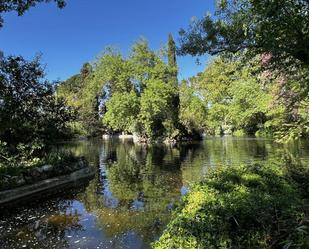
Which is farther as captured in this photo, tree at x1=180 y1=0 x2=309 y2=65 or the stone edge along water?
the stone edge along water

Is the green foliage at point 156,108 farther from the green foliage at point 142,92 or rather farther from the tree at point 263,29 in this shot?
the tree at point 263,29

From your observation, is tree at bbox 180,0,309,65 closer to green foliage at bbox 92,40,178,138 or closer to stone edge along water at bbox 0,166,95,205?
stone edge along water at bbox 0,166,95,205

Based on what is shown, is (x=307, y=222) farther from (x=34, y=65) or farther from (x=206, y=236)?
(x=34, y=65)

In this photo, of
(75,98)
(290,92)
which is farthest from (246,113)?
(75,98)

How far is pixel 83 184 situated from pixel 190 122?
34341mm

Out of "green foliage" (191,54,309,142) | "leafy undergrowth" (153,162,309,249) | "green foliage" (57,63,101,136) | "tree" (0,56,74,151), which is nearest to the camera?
"leafy undergrowth" (153,162,309,249)

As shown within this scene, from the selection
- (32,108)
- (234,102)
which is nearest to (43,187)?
(32,108)

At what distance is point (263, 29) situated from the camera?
7914 mm

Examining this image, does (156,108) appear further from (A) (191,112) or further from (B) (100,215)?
(B) (100,215)

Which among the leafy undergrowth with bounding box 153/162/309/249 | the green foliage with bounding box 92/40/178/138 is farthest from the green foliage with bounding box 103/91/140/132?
the leafy undergrowth with bounding box 153/162/309/249

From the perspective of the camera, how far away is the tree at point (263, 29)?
7.49m

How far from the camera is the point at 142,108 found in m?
45.8

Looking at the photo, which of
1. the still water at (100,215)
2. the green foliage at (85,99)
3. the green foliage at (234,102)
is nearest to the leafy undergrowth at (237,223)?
the still water at (100,215)

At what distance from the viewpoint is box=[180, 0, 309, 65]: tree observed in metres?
7.49
